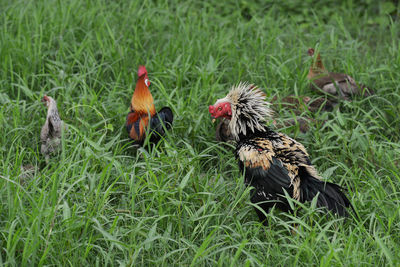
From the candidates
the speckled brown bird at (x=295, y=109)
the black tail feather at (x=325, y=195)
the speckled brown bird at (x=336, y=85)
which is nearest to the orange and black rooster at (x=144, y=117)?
the speckled brown bird at (x=295, y=109)

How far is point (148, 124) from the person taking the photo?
13.6 ft

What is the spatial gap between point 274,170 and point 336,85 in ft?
5.89

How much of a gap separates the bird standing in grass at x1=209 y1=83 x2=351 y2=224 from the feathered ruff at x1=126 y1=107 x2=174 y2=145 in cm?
82

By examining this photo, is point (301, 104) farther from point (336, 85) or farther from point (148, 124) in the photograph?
point (148, 124)

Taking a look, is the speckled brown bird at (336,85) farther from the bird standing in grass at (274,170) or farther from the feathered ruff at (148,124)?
the feathered ruff at (148,124)

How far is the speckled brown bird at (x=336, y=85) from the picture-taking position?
4742mm

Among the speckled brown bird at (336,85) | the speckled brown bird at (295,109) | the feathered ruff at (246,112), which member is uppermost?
the feathered ruff at (246,112)

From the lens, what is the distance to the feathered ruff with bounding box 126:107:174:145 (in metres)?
4.17

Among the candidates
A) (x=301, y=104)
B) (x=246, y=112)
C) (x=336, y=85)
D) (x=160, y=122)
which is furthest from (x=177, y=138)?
(x=336, y=85)

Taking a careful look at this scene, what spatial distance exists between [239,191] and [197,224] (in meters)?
0.37

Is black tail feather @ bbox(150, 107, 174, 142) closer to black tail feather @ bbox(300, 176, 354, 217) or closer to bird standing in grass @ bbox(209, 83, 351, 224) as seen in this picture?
bird standing in grass @ bbox(209, 83, 351, 224)

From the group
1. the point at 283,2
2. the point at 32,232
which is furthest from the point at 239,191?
the point at 283,2

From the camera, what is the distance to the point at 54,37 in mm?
5324

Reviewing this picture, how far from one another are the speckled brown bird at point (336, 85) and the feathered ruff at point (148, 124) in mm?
1572
